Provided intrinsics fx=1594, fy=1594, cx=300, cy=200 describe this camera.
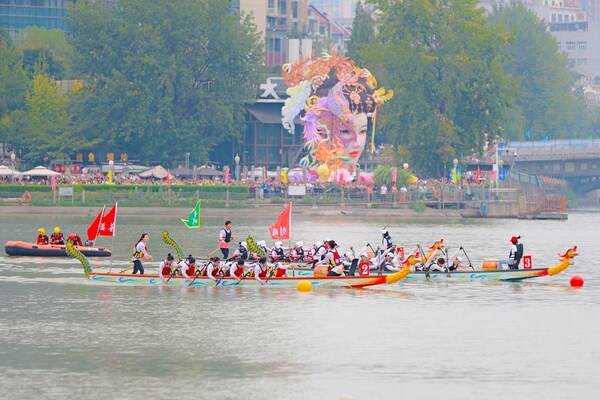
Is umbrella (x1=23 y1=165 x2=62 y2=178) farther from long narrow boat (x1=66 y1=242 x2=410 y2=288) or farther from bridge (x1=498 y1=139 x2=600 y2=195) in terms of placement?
long narrow boat (x1=66 y1=242 x2=410 y2=288)

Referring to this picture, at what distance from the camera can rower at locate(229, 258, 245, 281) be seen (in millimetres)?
68312

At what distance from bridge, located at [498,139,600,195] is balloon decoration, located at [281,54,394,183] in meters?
25.9

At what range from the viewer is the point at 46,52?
174m

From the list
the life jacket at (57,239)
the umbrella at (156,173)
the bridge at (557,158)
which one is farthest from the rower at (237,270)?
the bridge at (557,158)

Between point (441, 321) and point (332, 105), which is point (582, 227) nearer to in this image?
point (332, 105)

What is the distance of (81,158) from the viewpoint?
159125 mm

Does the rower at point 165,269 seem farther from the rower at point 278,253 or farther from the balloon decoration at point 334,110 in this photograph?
the balloon decoration at point 334,110

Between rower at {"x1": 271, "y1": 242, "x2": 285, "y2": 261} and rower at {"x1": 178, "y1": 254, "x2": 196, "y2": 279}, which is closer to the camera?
rower at {"x1": 178, "y1": 254, "x2": 196, "y2": 279}

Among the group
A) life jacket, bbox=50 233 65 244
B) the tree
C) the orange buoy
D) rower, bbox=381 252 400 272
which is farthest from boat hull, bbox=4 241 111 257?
the tree

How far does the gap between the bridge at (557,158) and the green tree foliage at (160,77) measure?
3071 cm

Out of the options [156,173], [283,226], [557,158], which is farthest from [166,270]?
[557,158]

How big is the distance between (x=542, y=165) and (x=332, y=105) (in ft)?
131

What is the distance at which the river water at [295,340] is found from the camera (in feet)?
155

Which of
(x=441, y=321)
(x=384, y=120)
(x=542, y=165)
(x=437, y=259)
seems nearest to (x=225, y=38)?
(x=384, y=120)
